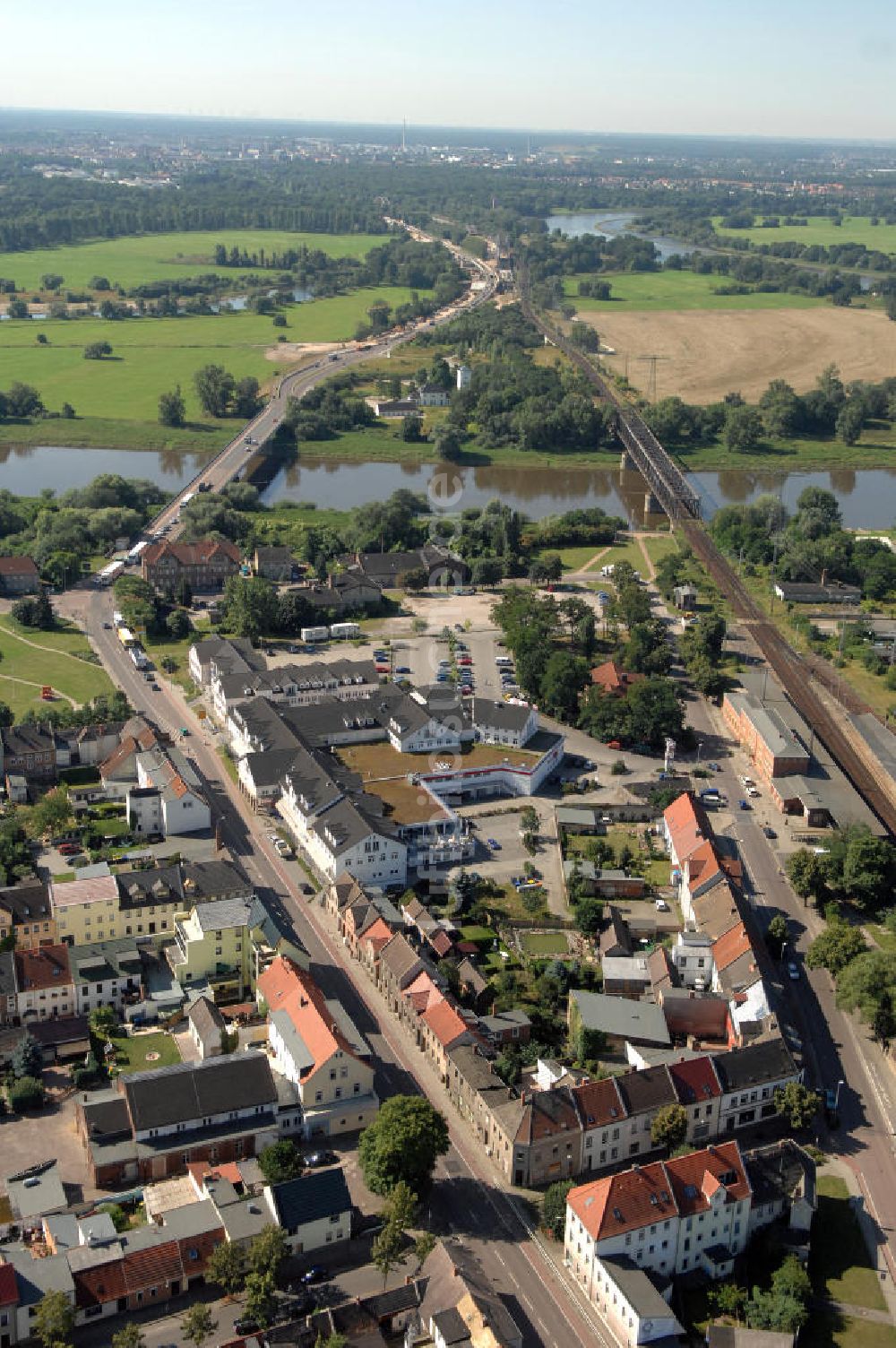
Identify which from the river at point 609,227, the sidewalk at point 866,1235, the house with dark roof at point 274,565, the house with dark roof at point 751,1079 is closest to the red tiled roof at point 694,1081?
the house with dark roof at point 751,1079

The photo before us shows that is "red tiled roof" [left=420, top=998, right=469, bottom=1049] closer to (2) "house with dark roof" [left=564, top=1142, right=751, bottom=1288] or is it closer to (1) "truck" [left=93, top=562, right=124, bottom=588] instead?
(2) "house with dark roof" [left=564, top=1142, right=751, bottom=1288]

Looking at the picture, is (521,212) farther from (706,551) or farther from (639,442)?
(706,551)

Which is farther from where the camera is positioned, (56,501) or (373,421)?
(373,421)

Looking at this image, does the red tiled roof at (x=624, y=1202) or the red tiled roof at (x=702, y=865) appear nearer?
the red tiled roof at (x=624, y=1202)

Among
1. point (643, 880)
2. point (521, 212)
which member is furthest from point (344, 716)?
point (521, 212)

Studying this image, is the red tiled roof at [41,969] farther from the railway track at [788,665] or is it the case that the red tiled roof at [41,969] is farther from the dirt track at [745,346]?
the dirt track at [745,346]
